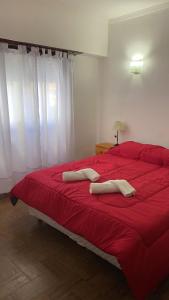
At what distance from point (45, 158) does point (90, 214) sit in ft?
6.55

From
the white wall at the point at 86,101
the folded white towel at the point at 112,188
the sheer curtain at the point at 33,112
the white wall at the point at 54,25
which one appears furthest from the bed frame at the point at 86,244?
the white wall at the point at 54,25

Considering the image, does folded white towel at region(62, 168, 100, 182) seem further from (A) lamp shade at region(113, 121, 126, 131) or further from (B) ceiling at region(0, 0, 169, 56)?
(B) ceiling at region(0, 0, 169, 56)

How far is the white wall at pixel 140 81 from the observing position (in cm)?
331

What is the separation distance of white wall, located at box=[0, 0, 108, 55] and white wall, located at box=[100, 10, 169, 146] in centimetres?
34

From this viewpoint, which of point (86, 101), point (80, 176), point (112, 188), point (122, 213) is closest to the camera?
point (122, 213)

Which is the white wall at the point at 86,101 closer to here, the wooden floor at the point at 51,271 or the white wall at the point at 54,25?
the white wall at the point at 54,25

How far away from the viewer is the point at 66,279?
5.92 feet

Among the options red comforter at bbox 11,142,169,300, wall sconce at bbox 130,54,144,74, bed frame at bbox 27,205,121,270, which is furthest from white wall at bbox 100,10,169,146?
bed frame at bbox 27,205,121,270

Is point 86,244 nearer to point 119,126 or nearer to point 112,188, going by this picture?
point 112,188

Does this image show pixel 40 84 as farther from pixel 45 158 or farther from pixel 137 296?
pixel 137 296

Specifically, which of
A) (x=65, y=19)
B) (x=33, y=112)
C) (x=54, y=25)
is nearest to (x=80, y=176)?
(x=33, y=112)

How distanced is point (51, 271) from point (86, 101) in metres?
2.99

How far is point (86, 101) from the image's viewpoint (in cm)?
417

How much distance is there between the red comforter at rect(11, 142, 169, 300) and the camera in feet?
4.92
